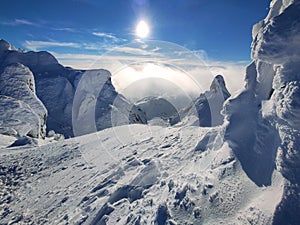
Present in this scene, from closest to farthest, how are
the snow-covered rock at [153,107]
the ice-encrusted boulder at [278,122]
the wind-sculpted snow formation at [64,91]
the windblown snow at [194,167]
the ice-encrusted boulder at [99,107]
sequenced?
the ice-encrusted boulder at [278,122]
the windblown snow at [194,167]
the ice-encrusted boulder at [99,107]
the wind-sculpted snow formation at [64,91]
the snow-covered rock at [153,107]

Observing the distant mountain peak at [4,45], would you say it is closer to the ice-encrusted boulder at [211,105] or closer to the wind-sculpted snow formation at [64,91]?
the wind-sculpted snow formation at [64,91]

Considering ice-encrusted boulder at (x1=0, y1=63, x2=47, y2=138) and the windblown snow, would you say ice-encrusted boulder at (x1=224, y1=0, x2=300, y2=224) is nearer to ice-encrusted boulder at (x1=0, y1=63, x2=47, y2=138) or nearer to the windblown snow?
the windblown snow

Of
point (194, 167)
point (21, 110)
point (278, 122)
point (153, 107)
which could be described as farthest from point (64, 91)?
point (278, 122)

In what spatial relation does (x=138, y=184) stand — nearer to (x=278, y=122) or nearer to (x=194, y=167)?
(x=194, y=167)

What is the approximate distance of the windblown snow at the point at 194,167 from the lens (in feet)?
17.4

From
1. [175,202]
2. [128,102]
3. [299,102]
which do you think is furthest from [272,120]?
[128,102]

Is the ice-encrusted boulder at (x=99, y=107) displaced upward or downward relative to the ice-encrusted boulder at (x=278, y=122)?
downward

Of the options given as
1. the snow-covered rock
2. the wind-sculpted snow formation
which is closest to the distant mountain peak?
the wind-sculpted snow formation

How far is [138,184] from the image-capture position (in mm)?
7449

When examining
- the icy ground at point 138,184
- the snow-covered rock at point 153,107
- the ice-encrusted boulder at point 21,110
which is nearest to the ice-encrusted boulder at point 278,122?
the icy ground at point 138,184

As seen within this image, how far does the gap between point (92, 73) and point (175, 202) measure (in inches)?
1927

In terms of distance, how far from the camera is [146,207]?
6.31m

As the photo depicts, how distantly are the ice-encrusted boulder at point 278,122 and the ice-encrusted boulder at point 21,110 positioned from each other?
23051 mm

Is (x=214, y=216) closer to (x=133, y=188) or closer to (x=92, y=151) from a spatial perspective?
(x=133, y=188)
